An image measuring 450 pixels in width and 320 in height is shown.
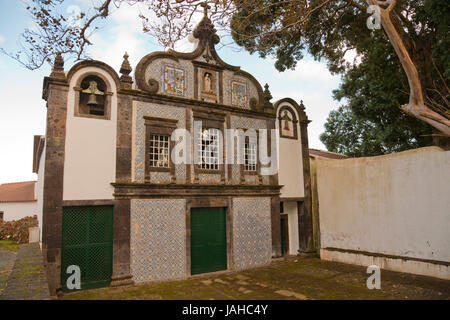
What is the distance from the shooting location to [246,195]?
12.4 metres

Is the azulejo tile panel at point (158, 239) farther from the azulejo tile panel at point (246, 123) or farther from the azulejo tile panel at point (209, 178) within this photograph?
the azulejo tile panel at point (246, 123)

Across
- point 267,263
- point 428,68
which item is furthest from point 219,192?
point 428,68

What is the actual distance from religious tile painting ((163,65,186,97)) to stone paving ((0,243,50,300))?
6576 millimetres

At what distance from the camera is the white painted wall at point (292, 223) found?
46.5 ft

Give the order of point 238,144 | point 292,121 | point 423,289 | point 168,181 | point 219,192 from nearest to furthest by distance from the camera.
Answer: point 423,289, point 168,181, point 219,192, point 238,144, point 292,121

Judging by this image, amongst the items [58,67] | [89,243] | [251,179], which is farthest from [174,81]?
[89,243]

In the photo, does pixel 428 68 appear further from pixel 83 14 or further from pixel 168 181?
pixel 83 14

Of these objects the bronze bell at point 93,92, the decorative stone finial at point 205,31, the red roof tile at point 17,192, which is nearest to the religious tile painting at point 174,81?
the decorative stone finial at point 205,31

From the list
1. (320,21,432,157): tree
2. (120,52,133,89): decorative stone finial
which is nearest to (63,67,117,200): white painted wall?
(120,52,133,89): decorative stone finial

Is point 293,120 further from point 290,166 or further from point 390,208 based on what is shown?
point 390,208

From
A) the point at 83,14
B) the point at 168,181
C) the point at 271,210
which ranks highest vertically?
the point at 83,14

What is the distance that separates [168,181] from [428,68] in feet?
34.5

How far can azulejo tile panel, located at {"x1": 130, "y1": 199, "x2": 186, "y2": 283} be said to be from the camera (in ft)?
32.5

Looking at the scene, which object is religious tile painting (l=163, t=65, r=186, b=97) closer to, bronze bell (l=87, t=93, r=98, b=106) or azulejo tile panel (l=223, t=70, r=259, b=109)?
azulejo tile panel (l=223, t=70, r=259, b=109)
